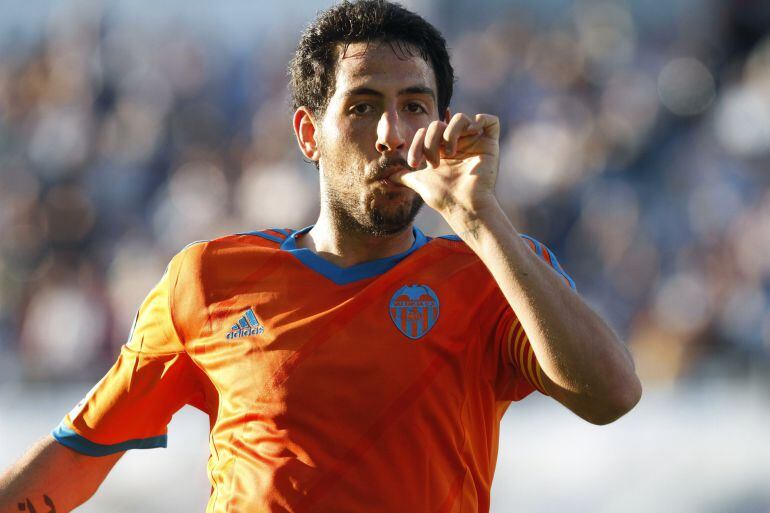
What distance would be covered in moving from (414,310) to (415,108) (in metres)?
0.59

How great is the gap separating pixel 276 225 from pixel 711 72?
3580mm

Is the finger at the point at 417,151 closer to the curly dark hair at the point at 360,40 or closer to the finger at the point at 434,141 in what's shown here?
the finger at the point at 434,141

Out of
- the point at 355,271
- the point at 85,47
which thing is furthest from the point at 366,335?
the point at 85,47

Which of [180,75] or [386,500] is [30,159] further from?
[386,500]

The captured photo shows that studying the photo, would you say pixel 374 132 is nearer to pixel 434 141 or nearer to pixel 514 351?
pixel 434 141

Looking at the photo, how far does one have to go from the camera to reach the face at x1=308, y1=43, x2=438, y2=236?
9.86 ft

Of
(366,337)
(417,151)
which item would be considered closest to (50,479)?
(366,337)

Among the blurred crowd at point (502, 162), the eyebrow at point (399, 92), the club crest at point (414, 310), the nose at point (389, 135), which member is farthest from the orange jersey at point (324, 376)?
the blurred crowd at point (502, 162)

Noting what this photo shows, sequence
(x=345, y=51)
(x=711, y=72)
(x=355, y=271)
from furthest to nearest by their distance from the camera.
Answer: (x=711, y=72), (x=345, y=51), (x=355, y=271)

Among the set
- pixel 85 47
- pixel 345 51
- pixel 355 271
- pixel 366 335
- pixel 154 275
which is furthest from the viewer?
pixel 85 47

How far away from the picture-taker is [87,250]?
9.58m

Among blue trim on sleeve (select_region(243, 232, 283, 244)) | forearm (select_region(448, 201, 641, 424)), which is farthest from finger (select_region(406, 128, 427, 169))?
blue trim on sleeve (select_region(243, 232, 283, 244))

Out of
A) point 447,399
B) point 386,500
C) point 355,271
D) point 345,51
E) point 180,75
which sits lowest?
point 386,500

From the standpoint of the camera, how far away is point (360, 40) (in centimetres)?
327
